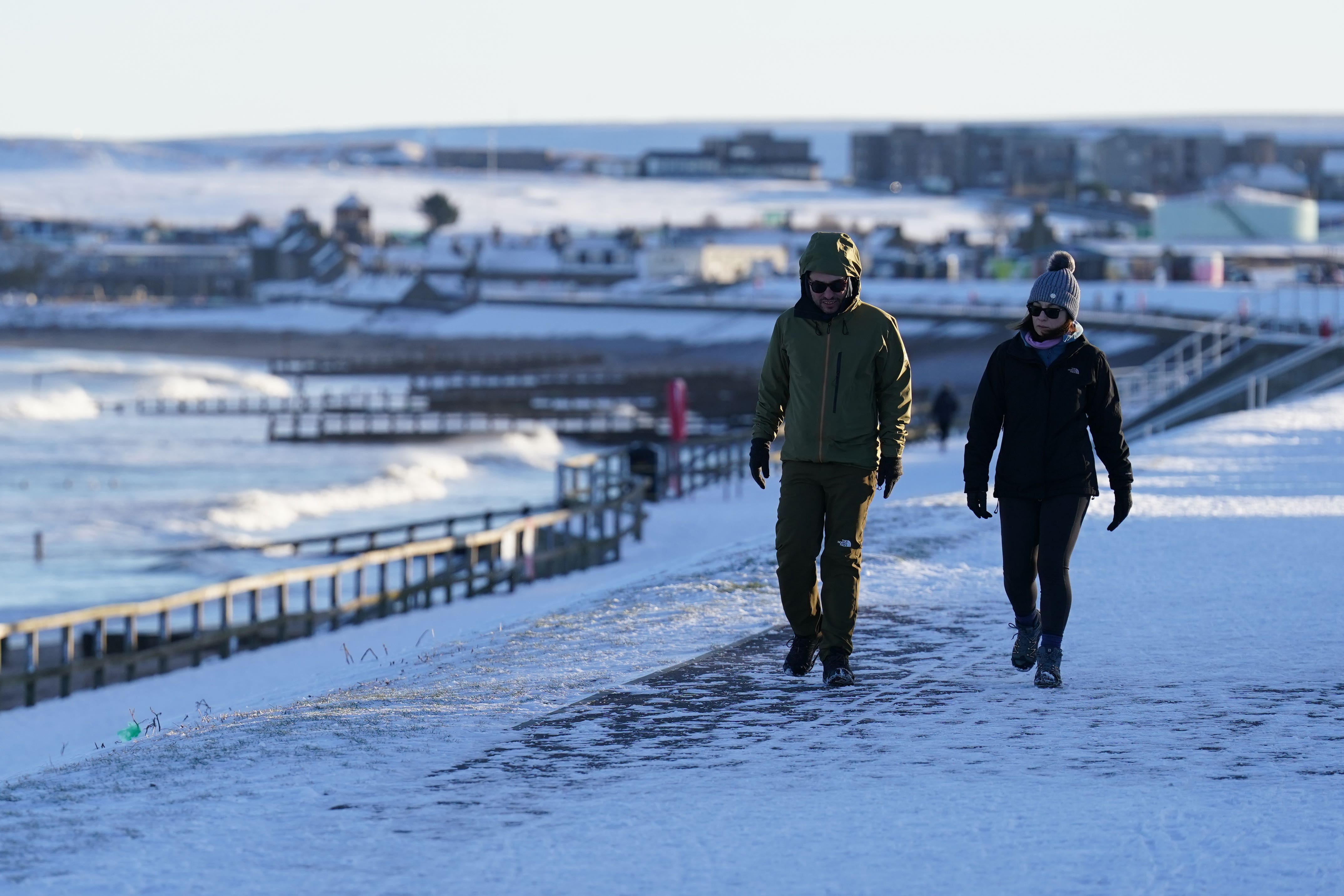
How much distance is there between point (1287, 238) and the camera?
389ft

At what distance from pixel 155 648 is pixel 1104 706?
12622 millimetres

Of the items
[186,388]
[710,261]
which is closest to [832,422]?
[186,388]

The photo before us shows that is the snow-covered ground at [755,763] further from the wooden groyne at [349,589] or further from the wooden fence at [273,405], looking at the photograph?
the wooden fence at [273,405]

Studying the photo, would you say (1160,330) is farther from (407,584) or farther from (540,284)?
(540,284)

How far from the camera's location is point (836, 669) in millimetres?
7668

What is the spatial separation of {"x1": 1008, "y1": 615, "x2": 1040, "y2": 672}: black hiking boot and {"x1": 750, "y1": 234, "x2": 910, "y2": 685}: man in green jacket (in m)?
0.80

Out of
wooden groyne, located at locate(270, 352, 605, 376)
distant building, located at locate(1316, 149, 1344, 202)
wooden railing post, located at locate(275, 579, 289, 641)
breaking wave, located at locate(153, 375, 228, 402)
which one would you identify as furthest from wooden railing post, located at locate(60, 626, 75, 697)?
distant building, located at locate(1316, 149, 1344, 202)

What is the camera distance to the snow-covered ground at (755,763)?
520 centimetres

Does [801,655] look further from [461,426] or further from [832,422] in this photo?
[461,426]

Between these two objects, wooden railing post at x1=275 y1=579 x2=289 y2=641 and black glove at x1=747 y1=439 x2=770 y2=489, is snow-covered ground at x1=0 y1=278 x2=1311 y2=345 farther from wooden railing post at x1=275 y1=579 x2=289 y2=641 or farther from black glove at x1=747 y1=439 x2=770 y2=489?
black glove at x1=747 y1=439 x2=770 y2=489

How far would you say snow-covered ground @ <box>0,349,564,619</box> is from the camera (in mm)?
33094

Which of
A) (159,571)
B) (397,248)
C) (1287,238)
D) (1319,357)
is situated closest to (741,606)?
(159,571)

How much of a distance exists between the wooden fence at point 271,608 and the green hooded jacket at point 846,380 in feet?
35.5

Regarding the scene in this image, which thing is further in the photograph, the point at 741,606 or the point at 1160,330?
the point at 1160,330
